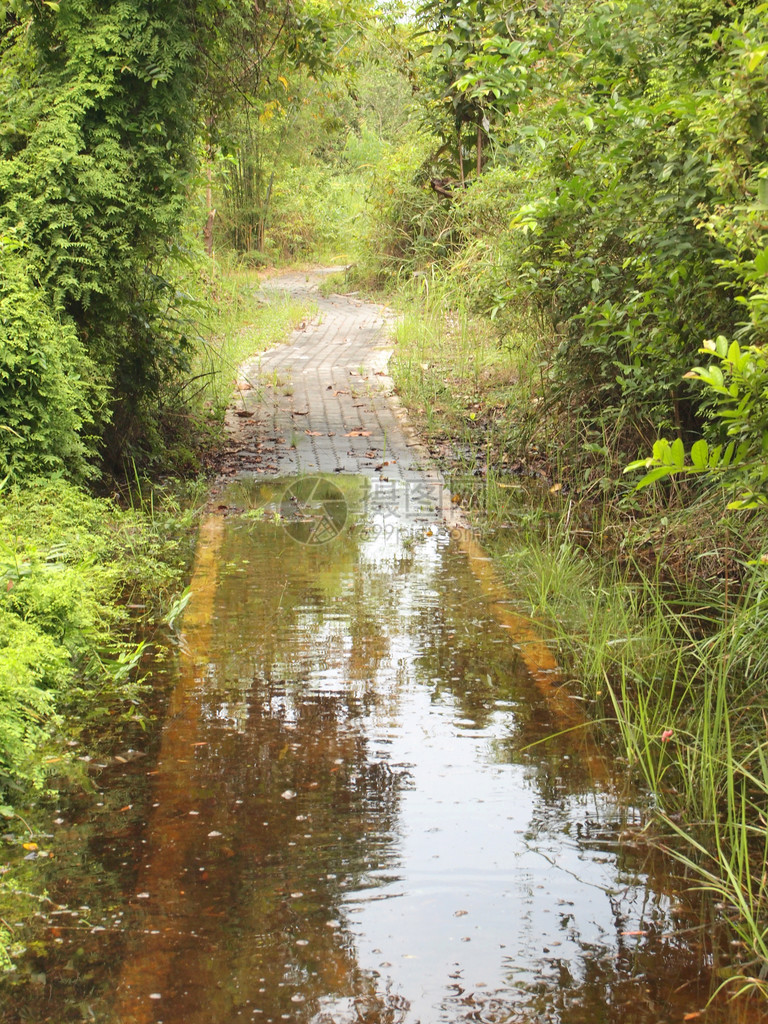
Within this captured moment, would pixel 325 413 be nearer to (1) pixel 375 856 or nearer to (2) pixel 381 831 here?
(2) pixel 381 831

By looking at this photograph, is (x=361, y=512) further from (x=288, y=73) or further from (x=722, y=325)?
(x=288, y=73)

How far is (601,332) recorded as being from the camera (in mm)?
6000

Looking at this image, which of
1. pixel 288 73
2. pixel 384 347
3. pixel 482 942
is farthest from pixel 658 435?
pixel 384 347

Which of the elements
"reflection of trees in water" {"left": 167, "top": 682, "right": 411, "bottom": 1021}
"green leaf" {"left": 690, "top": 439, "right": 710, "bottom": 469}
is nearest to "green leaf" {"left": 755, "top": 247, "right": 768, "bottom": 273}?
"green leaf" {"left": 690, "top": 439, "right": 710, "bottom": 469}

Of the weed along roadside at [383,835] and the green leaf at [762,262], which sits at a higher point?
the green leaf at [762,262]

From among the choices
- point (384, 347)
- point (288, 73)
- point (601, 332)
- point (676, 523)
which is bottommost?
point (384, 347)

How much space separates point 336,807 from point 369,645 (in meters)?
1.48

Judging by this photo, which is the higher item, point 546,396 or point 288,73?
point 288,73

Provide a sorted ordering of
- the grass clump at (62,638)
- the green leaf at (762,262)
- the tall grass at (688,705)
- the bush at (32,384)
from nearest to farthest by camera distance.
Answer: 1. the green leaf at (762,262)
2. the tall grass at (688,705)
3. the grass clump at (62,638)
4. the bush at (32,384)
